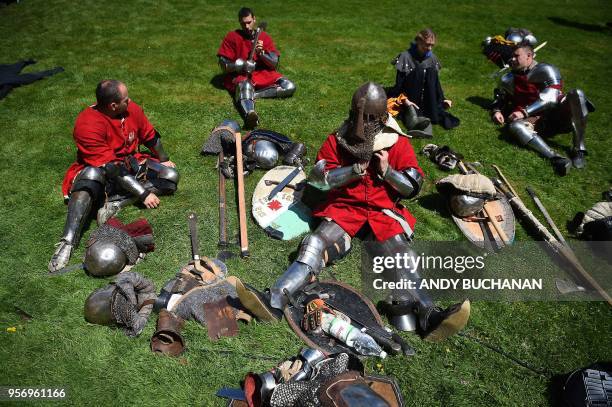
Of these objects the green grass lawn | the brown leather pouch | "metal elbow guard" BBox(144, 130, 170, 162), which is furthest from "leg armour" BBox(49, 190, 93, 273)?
the brown leather pouch

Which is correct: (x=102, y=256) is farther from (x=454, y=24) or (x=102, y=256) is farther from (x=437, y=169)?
(x=454, y=24)

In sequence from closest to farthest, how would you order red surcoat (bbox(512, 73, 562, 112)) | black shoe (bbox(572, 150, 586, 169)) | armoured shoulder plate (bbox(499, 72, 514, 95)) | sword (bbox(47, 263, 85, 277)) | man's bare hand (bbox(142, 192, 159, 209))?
sword (bbox(47, 263, 85, 277)) < man's bare hand (bbox(142, 192, 159, 209)) < black shoe (bbox(572, 150, 586, 169)) < red surcoat (bbox(512, 73, 562, 112)) < armoured shoulder plate (bbox(499, 72, 514, 95))

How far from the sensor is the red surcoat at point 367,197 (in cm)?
488

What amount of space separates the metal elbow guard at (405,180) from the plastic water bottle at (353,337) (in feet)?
5.03

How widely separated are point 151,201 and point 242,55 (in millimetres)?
3751

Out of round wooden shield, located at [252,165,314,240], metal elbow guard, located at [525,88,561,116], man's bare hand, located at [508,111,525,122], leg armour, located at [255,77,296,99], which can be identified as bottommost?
round wooden shield, located at [252,165,314,240]

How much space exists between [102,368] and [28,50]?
9770mm

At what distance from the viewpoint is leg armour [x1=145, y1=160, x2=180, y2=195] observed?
614 centimetres

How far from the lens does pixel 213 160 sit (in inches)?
273

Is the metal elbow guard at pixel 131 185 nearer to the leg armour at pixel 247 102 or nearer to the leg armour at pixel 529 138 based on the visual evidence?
Result: the leg armour at pixel 247 102

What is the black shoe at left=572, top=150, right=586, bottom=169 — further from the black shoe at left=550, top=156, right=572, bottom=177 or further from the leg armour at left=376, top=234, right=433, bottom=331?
the leg armour at left=376, top=234, right=433, bottom=331

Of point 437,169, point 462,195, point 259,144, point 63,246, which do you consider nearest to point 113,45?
A: point 259,144

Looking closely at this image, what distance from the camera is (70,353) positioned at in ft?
13.8

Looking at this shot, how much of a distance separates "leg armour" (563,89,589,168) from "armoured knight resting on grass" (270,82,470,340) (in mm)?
3836
